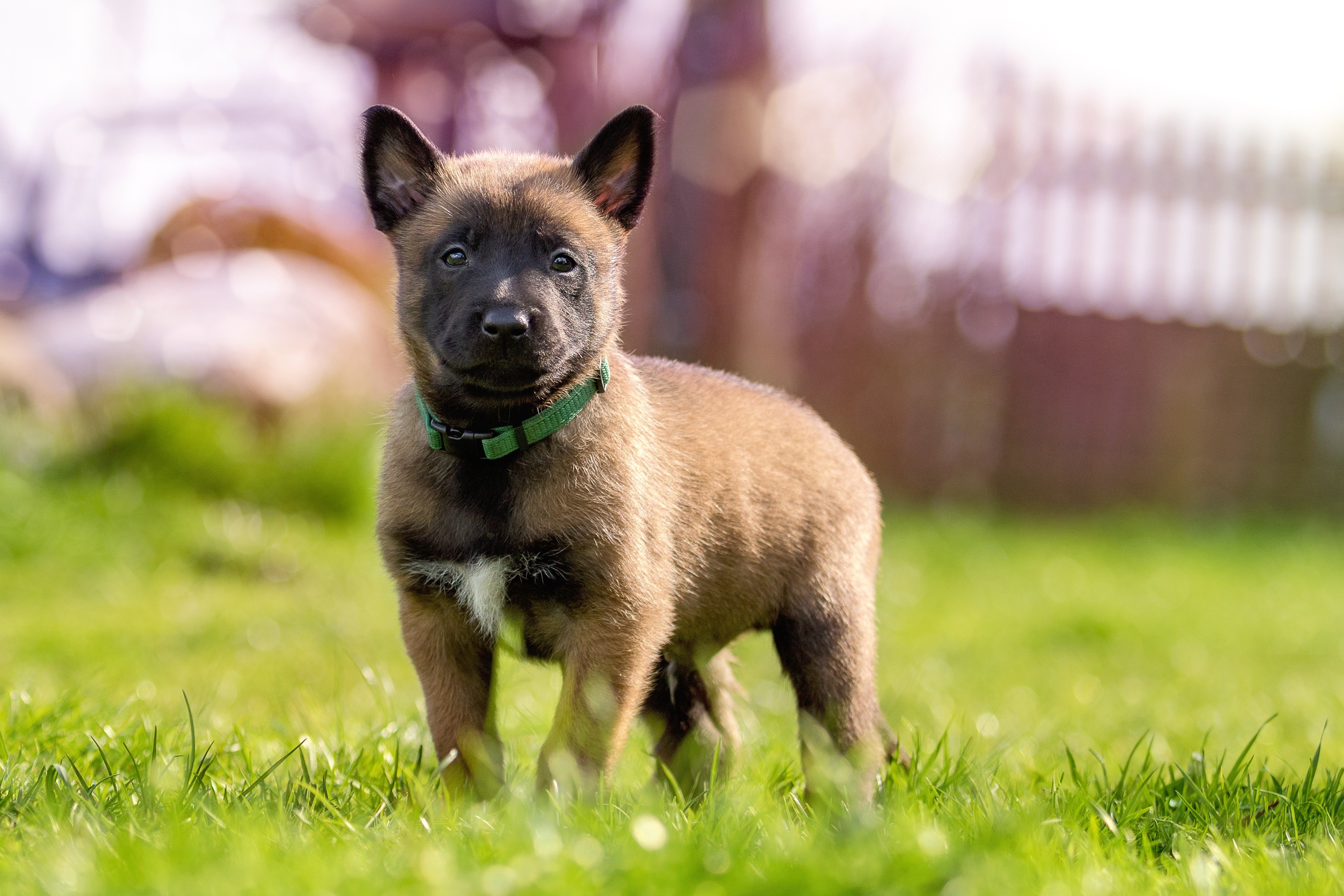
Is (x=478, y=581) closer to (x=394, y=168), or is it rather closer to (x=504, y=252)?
(x=504, y=252)

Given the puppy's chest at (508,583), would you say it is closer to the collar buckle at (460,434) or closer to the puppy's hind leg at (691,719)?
the collar buckle at (460,434)

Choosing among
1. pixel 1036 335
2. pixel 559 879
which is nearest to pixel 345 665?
pixel 559 879

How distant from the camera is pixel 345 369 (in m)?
8.95

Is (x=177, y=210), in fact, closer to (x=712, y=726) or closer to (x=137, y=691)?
(x=137, y=691)

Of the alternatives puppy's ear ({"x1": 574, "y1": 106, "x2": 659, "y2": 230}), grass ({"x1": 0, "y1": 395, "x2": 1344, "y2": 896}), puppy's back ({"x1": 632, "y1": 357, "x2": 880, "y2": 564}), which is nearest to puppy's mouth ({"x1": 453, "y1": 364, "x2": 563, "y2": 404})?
puppy's back ({"x1": 632, "y1": 357, "x2": 880, "y2": 564})

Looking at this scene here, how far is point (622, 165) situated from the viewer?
314 centimetres

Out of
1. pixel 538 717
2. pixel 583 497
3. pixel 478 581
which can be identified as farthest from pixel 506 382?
pixel 538 717

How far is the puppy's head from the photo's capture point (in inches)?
106

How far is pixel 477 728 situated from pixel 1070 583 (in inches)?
227

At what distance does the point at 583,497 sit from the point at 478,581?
30 cm

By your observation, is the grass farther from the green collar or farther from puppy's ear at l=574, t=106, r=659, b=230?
puppy's ear at l=574, t=106, r=659, b=230

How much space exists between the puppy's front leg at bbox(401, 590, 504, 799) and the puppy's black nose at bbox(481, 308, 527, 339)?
621 mm

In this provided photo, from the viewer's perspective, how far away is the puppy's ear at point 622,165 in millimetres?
3070

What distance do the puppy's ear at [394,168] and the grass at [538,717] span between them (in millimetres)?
1339
